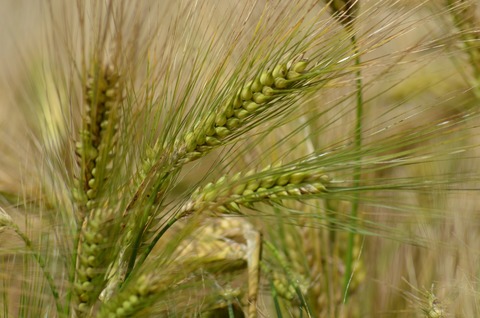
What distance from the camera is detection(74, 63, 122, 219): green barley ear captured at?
0.63 m

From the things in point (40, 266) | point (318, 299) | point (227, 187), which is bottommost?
point (318, 299)

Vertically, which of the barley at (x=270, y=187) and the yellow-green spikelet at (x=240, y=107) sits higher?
the yellow-green spikelet at (x=240, y=107)

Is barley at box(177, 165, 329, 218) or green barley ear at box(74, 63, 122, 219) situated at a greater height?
green barley ear at box(74, 63, 122, 219)

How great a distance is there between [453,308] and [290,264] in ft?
0.68

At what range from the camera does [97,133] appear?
25.4 inches

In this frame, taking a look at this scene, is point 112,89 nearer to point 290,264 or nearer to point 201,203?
point 201,203

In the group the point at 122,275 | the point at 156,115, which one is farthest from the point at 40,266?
the point at 156,115

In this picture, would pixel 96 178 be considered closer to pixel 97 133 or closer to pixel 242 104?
pixel 97 133

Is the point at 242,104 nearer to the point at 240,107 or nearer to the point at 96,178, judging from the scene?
the point at 240,107

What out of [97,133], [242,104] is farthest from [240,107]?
[97,133]

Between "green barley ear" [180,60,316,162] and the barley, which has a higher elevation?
"green barley ear" [180,60,316,162]

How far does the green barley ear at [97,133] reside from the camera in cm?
63

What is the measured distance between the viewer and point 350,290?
99 cm

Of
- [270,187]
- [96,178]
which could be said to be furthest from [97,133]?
[270,187]
